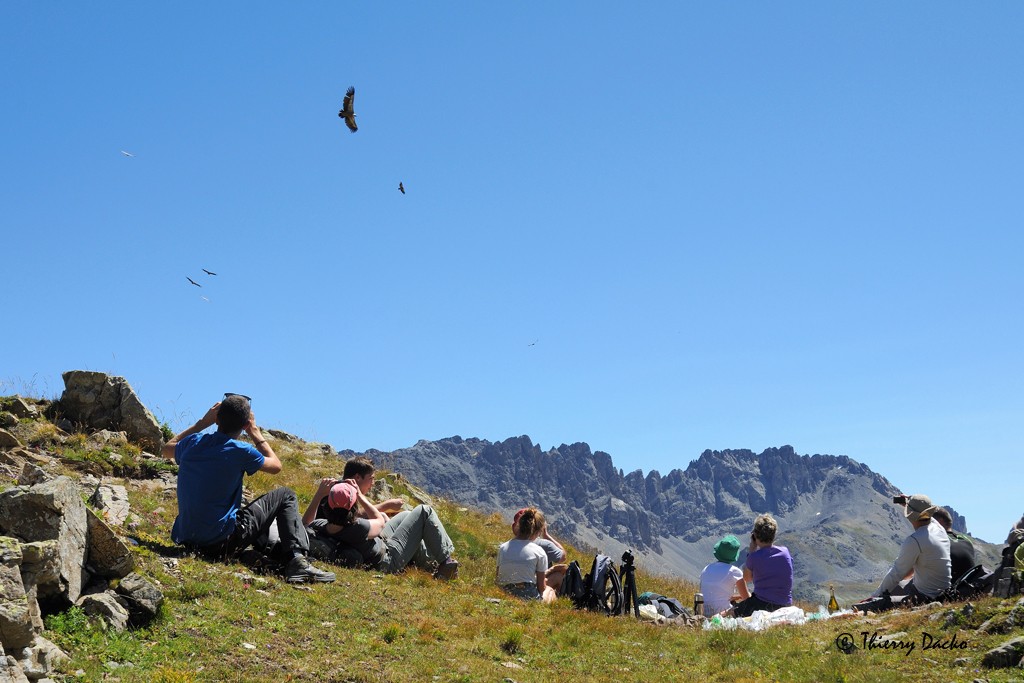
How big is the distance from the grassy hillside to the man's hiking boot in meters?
0.19

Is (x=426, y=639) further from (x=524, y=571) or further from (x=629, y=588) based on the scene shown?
(x=629, y=588)

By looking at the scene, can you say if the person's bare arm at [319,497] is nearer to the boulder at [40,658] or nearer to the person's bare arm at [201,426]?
the person's bare arm at [201,426]

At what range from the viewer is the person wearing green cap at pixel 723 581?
1495 centimetres

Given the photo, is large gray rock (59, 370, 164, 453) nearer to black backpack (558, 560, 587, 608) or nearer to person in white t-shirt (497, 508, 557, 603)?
person in white t-shirt (497, 508, 557, 603)

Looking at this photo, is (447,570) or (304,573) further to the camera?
(447,570)

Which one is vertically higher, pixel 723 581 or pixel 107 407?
pixel 107 407

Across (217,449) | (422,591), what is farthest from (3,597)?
(422,591)

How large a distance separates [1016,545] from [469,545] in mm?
11653

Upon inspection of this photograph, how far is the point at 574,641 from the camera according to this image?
1088cm

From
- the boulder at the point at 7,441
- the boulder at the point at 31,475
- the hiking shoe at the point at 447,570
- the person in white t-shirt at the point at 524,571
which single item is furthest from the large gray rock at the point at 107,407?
the person in white t-shirt at the point at 524,571

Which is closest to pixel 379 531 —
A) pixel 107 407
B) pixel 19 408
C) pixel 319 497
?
pixel 319 497

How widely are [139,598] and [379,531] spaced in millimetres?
5845

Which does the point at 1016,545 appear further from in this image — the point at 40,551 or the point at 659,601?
the point at 40,551

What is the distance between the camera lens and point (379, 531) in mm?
14078
